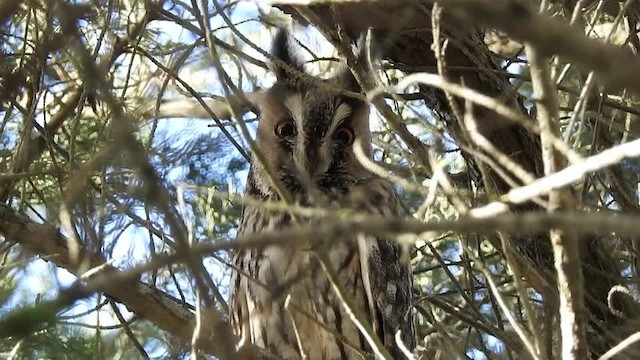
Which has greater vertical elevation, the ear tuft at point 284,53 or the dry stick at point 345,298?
the ear tuft at point 284,53

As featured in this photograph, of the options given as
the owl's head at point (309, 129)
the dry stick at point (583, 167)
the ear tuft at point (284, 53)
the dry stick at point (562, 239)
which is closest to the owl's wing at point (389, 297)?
the owl's head at point (309, 129)

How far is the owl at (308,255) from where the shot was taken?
8.59ft

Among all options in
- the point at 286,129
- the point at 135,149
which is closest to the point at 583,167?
the point at 135,149

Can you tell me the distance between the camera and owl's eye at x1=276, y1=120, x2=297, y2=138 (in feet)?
9.66

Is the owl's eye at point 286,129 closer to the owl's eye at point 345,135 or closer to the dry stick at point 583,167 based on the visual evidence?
the owl's eye at point 345,135

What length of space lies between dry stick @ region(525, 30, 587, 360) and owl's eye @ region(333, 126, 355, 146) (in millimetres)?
1695

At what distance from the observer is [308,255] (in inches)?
98.6

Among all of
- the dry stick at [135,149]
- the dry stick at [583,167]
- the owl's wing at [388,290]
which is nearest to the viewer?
the dry stick at [135,149]

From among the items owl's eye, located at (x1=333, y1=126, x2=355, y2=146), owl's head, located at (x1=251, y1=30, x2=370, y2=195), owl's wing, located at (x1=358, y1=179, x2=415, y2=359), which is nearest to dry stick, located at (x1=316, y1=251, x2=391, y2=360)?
owl's wing, located at (x1=358, y1=179, x2=415, y2=359)

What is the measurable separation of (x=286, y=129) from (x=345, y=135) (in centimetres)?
19

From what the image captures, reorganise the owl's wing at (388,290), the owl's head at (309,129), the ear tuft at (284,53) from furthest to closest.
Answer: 1. the ear tuft at (284,53)
2. the owl's head at (309,129)
3. the owl's wing at (388,290)

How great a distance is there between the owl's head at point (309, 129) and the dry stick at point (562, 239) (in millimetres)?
1556

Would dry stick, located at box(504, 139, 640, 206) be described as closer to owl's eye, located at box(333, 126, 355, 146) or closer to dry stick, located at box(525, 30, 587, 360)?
dry stick, located at box(525, 30, 587, 360)

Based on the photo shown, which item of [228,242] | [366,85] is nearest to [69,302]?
[228,242]
